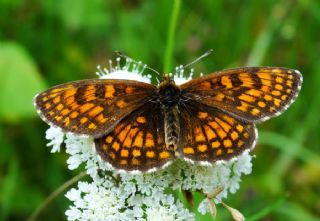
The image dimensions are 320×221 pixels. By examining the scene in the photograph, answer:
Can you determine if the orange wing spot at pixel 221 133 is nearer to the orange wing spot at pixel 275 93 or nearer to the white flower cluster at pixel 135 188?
the white flower cluster at pixel 135 188

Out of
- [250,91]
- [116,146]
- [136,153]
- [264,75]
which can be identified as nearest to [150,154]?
[136,153]

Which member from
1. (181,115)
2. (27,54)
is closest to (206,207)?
(181,115)

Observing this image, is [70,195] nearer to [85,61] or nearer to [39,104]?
[39,104]

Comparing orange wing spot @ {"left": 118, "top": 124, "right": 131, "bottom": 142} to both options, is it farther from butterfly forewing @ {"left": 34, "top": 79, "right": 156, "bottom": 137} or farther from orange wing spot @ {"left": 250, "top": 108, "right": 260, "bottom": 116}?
orange wing spot @ {"left": 250, "top": 108, "right": 260, "bottom": 116}

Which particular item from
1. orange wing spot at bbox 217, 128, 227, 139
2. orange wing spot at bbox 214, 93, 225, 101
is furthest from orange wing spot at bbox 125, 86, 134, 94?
orange wing spot at bbox 217, 128, 227, 139

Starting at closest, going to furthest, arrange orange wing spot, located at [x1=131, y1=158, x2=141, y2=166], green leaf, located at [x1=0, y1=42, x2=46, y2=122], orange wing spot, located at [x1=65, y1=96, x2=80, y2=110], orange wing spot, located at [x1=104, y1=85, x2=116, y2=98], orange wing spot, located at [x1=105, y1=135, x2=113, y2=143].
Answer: orange wing spot, located at [x1=131, y1=158, x2=141, y2=166] < orange wing spot, located at [x1=105, y1=135, x2=113, y2=143] < orange wing spot, located at [x1=65, y1=96, x2=80, y2=110] < orange wing spot, located at [x1=104, y1=85, x2=116, y2=98] < green leaf, located at [x1=0, y1=42, x2=46, y2=122]

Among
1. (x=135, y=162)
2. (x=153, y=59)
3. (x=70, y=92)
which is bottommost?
(x=135, y=162)

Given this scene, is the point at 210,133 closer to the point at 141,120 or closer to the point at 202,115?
the point at 202,115
